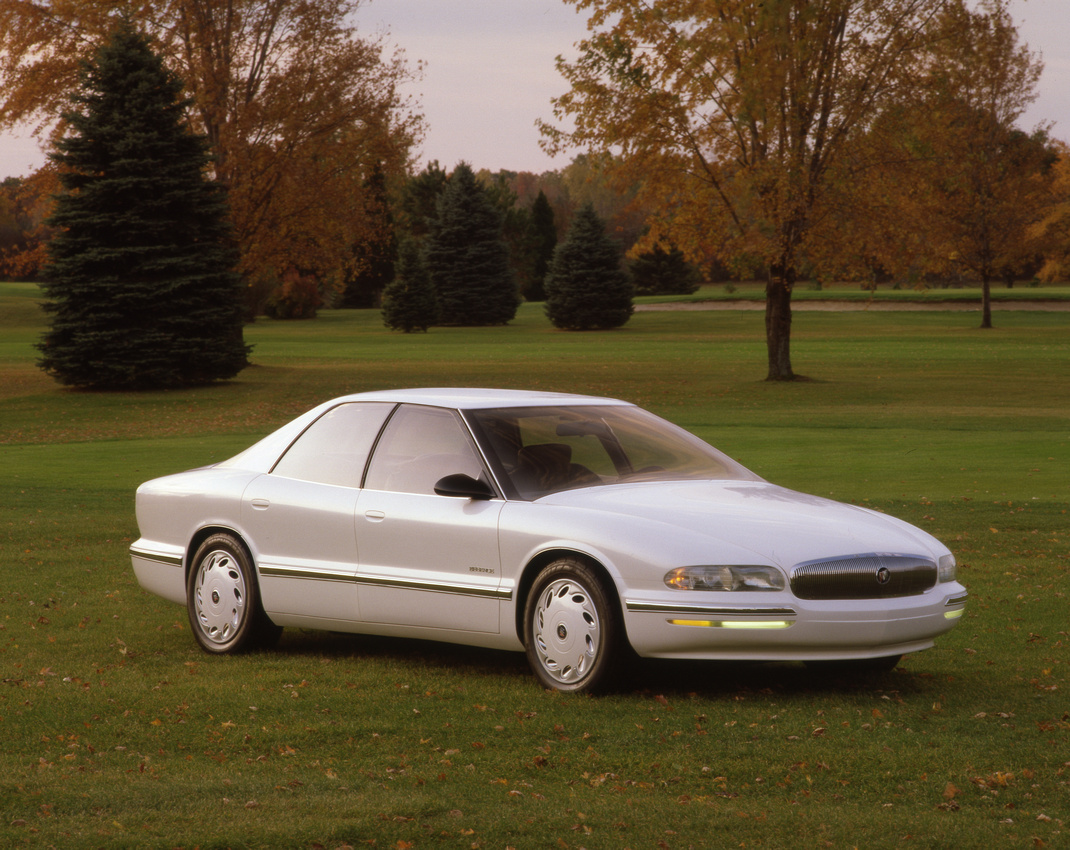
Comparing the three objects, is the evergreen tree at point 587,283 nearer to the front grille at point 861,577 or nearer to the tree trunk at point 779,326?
the tree trunk at point 779,326

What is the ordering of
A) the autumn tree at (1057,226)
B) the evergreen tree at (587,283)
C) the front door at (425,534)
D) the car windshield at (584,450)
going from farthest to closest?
the evergreen tree at (587,283) → the autumn tree at (1057,226) → the car windshield at (584,450) → the front door at (425,534)

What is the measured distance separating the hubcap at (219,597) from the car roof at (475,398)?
3.79 feet

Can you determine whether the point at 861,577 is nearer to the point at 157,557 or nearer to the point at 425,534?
the point at 425,534

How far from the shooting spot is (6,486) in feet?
57.6

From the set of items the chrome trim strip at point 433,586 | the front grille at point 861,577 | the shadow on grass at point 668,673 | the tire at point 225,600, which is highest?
the front grille at point 861,577

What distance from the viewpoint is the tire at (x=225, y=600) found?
773cm

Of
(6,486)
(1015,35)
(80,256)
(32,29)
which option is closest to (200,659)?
(6,486)

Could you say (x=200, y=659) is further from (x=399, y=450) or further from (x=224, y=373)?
(x=224, y=373)

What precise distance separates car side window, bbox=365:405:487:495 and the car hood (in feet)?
2.23

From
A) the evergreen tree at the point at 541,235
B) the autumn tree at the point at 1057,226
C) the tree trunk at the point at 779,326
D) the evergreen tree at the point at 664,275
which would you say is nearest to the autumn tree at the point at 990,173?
the autumn tree at the point at 1057,226

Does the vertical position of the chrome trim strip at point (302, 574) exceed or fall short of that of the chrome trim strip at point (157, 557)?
it exceeds it

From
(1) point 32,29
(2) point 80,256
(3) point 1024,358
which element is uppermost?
(1) point 32,29

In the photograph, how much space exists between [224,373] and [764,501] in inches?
1220

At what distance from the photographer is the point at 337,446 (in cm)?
775
